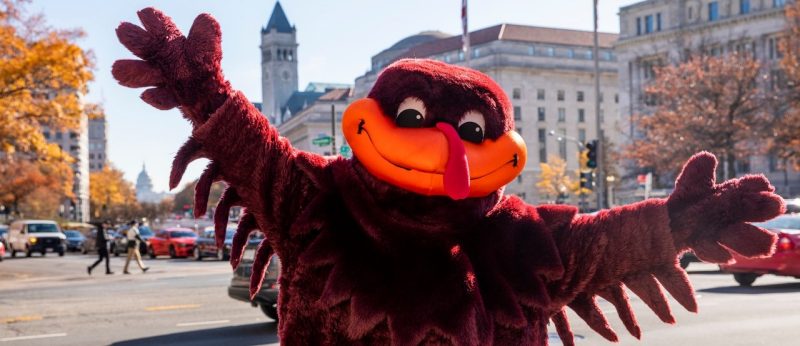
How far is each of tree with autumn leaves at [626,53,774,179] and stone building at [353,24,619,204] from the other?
47.4m

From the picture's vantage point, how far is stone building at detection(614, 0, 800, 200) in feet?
210

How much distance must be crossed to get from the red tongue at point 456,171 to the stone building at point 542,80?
8698cm

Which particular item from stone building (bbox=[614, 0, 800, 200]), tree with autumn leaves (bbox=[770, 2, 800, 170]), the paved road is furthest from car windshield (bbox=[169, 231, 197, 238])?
stone building (bbox=[614, 0, 800, 200])

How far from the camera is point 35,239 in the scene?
43.8 meters

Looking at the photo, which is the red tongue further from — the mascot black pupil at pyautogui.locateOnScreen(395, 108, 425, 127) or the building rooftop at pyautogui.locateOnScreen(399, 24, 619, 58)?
the building rooftop at pyautogui.locateOnScreen(399, 24, 619, 58)

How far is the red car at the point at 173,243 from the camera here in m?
37.2

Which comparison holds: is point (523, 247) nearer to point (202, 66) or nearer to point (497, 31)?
point (202, 66)

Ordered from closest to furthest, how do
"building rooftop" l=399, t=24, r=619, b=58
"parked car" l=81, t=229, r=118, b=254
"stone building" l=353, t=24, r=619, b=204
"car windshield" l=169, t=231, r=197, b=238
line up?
"car windshield" l=169, t=231, r=197, b=238
"parked car" l=81, t=229, r=118, b=254
"stone building" l=353, t=24, r=619, b=204
"building rooftop" l=399, t=24, r=619, b=58

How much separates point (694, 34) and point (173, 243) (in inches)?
1736

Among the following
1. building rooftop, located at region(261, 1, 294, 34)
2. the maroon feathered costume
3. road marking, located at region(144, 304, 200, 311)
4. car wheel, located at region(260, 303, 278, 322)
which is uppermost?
→ building rooftop, located at region(261, 1, 294, 34)

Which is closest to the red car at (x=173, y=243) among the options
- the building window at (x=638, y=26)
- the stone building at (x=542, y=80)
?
the building window at (x=638, y=26)

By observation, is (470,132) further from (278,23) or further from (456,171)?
(278,23)

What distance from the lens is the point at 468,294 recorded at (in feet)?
9.48

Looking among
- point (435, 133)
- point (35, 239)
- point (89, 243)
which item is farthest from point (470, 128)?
point (89, 243)
